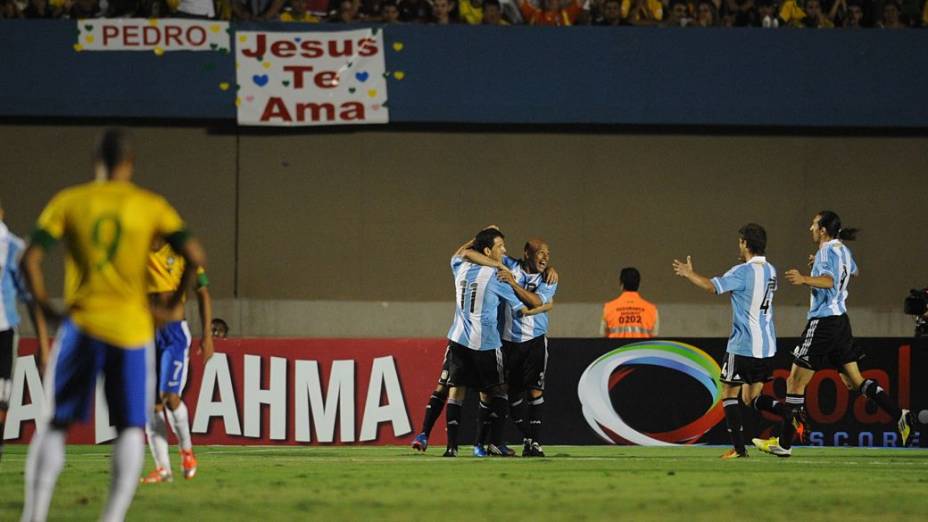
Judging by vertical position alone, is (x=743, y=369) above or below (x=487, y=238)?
below

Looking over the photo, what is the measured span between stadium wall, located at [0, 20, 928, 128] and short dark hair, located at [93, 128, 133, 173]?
1416 centimetres

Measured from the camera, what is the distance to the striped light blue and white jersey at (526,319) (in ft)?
49.8

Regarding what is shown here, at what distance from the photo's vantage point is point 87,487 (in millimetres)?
10500

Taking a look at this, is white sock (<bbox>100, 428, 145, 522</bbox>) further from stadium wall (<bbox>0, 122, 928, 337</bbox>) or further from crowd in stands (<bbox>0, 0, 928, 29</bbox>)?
crowd in stands (<bbox>0, 0, 928, 29</bbox>)

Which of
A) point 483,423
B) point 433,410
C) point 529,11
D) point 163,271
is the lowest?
point 483,423

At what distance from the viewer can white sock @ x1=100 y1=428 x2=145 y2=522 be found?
22.8 feet

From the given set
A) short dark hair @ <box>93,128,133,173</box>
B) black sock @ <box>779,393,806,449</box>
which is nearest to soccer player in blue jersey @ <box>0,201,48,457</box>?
short dark hair @ <box>93,128,133,173</box>

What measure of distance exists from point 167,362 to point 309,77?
35.8ft

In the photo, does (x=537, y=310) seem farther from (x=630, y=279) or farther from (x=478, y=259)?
(x=630, y=279)

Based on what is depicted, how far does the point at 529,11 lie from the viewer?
72.5ft

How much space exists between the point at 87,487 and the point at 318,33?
39.3 ft

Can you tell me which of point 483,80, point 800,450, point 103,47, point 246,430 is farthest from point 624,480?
point 103,47

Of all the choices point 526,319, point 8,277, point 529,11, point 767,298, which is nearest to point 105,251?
point 8,277

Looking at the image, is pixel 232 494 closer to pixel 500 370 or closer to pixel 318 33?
pixel 500 370
